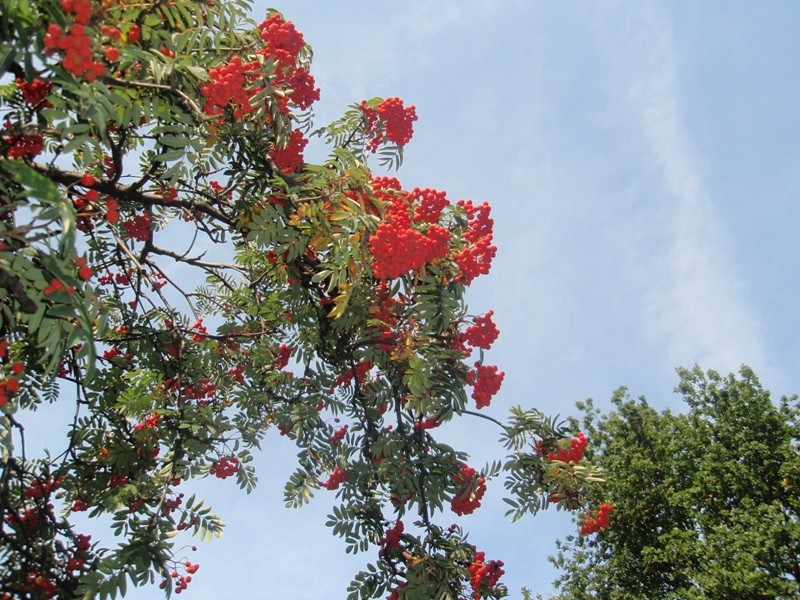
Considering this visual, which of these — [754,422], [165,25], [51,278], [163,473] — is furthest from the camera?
[754,422]

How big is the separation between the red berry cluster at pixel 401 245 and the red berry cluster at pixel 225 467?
2.88m

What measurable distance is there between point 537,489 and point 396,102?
4.36 metres

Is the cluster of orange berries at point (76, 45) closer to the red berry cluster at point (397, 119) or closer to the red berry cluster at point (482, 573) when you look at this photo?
the red berry cluster at point (397, 119)

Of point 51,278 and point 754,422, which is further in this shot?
point 754,422

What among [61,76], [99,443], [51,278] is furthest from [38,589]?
[61,76]

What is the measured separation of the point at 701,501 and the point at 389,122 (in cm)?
1972

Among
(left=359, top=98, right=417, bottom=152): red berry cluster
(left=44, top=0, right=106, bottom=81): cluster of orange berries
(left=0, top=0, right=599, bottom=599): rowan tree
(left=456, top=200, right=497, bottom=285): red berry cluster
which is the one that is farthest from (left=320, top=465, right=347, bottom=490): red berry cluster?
(left=44, top=0, right=106, bottom=81): cluster of orange berries

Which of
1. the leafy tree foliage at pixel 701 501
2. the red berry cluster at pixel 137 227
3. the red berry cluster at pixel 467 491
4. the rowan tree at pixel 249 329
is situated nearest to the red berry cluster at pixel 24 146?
the rowan tree at pixel 249 329

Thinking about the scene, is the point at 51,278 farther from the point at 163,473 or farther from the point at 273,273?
the point at 273,273

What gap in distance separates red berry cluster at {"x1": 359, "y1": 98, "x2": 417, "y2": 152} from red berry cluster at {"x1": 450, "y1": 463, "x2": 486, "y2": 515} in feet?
12.0

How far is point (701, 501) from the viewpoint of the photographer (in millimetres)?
21250

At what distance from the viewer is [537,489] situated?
6453mm

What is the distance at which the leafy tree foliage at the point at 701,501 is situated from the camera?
18234 mm

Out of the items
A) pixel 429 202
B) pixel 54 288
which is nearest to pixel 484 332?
pixel 429 202
